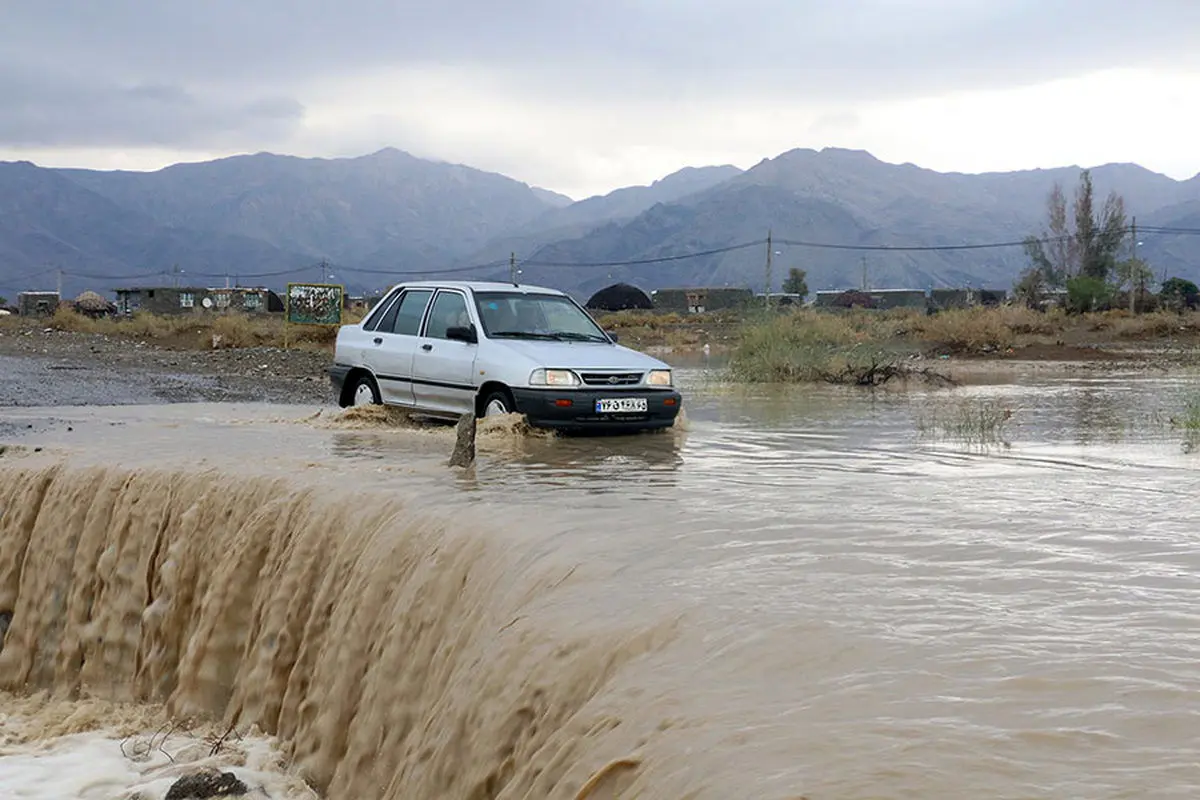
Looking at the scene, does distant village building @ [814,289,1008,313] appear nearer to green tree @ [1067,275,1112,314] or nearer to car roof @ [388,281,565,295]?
→ green tree @ [1067,275,1112,314]

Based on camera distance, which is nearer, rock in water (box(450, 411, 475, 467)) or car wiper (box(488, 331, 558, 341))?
rock in water (box(450, 411, 475, 467))

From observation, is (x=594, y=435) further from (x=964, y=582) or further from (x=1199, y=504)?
(x=964, y=582)

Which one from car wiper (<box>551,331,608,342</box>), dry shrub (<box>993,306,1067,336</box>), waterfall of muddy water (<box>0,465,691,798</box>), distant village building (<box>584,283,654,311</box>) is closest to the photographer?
waterfall of muddy water (<box>0,465,691,798</box>)

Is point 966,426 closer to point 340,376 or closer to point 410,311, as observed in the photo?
point 410,311

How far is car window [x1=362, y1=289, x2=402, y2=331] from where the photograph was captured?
13016 mm

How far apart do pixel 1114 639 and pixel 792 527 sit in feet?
8.00

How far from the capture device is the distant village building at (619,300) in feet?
238


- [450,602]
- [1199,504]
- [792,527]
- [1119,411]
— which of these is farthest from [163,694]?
[1119,411]

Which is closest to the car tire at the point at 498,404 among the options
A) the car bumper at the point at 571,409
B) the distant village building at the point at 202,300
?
the car bumper at the point at 571,409

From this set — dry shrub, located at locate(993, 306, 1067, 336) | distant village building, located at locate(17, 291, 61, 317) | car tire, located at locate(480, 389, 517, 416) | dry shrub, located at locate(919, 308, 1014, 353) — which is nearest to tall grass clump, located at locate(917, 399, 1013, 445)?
car tire, located at locate(480, 389, 517, 416)

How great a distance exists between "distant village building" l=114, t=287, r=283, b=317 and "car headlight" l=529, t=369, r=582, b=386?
156 ft

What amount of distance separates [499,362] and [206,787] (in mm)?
5933

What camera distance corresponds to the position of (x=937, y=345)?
35.3m

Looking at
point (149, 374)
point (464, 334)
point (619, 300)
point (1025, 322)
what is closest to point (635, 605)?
point (464, 334)
